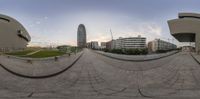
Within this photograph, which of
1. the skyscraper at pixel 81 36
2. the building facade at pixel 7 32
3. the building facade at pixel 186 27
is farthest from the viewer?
the skyscraper at pixel 81 36

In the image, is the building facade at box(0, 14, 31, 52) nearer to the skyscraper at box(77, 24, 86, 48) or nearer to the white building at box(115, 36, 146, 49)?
the white building at box(115, 36, 146, 49)

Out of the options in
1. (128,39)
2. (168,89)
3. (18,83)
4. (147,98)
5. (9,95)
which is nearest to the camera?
(147,98)

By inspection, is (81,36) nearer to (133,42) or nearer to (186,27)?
(133,42)

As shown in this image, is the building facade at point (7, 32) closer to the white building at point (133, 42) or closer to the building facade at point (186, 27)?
the building facade at point (186, 27)

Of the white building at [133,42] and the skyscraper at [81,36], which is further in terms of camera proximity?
the skyscraper at [81,36]

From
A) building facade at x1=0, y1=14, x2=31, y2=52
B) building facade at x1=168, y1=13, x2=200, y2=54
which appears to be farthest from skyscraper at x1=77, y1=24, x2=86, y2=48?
building facade at x1=168, y1=13, x2=200, y2=54

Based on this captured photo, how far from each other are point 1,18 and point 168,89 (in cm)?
5587

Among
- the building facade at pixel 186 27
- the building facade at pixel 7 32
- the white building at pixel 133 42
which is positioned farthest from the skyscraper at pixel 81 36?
the building facade at pixel 186 27

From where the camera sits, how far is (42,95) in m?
6.88

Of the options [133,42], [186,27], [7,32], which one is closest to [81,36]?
[133,42]

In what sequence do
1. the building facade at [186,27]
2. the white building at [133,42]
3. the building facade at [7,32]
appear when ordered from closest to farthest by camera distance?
the building facade at [186,27] → the building facade at [7,32] → the white building at [133,42]

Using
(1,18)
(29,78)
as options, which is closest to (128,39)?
(1,18)

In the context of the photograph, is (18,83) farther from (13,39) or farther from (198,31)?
(13,39)

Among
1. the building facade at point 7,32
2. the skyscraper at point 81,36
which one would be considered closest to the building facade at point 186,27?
the building facade at point 7,32
